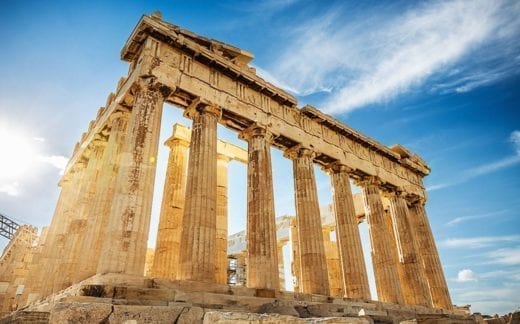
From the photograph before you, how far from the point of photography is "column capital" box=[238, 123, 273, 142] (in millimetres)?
15453

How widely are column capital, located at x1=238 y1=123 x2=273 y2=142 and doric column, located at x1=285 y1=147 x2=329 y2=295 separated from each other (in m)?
2.14

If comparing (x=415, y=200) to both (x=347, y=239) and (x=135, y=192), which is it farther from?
(x=135, y=192)

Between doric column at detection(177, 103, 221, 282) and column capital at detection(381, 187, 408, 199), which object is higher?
column capital at detection(381, 187, 408, 199)

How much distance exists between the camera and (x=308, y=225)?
15.4m

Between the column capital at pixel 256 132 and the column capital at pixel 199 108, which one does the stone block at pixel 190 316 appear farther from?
the column capital at pixel 256 132

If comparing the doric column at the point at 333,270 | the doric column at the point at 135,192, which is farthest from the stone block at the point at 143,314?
the doric column at the point at 333,270

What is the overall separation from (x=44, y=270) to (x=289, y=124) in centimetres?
1342

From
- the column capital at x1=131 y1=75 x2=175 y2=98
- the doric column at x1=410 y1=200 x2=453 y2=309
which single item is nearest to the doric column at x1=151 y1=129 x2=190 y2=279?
the column capital at x1=131 y1=75 x2=175 y2=98

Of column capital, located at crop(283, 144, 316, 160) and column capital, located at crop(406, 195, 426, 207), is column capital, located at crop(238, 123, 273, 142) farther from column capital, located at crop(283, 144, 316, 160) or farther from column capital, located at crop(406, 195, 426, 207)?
column capital, located at crop(406, 195, 426, 207)

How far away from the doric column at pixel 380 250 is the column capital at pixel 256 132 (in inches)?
320

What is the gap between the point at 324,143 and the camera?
18.5m

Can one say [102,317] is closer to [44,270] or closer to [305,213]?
[305,213]

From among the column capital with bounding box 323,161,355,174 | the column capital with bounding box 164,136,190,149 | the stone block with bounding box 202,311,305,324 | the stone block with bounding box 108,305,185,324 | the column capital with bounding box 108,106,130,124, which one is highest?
the column capital with bounding box 164,136,190,149

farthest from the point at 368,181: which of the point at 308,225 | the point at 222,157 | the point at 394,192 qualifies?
the point at 222,157
